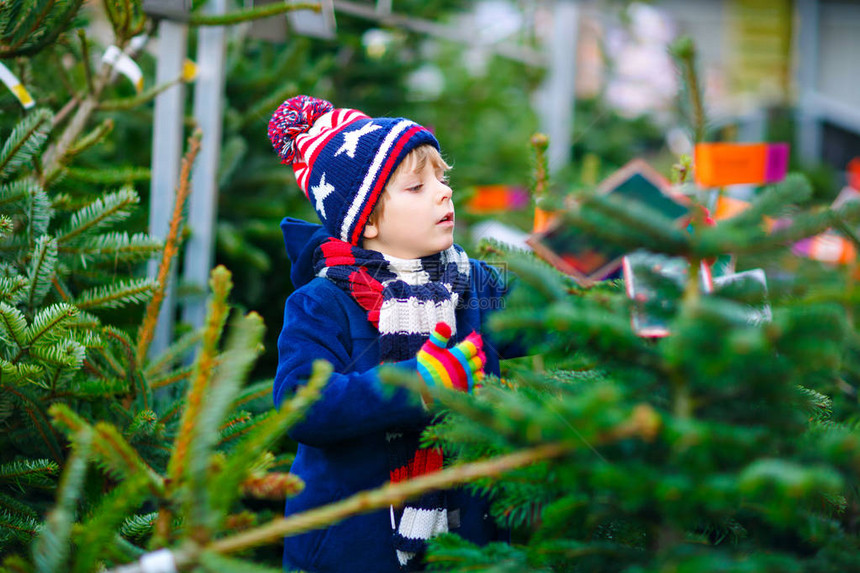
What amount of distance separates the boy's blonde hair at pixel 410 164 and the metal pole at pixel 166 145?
2.86ft

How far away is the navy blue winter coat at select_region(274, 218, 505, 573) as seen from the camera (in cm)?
134

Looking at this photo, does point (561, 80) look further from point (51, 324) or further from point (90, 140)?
point (51, 324)

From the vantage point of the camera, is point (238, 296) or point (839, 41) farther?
point (839, 41)

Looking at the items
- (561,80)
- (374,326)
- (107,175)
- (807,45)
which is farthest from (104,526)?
(807,45)

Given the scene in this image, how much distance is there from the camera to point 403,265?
154 centimetres

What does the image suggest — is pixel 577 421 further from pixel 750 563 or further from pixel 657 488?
pixel 750 563

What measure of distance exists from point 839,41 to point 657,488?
42.3ft

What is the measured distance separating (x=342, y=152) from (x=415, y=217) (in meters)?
0.22

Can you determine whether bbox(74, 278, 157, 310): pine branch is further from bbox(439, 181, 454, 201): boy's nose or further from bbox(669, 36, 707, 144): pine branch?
bbox(669, 36, 707, 144): pine branch

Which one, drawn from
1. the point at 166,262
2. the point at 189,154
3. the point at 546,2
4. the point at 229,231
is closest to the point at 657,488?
the point at 166,262

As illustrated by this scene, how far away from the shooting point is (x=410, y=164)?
156 cm

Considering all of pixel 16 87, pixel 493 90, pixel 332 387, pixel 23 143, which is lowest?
pixel 332 387

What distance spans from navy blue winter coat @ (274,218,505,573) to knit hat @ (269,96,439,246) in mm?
173

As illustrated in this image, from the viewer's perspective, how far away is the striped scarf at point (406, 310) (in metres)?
1.40
